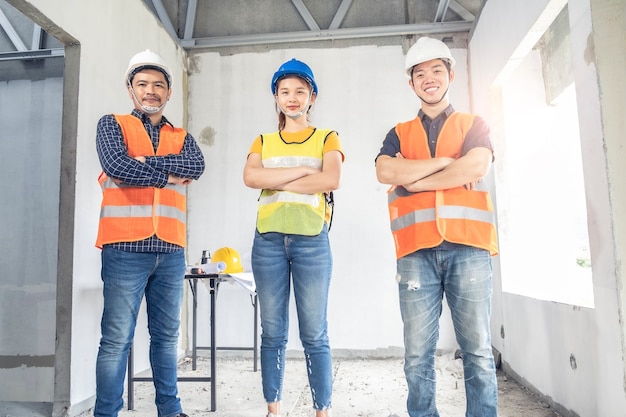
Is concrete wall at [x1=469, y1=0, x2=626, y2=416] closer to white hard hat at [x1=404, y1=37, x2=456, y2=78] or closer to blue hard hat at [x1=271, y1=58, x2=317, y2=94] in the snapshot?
white hard hat at [x1=404, y1=37, x2=456, y2=78]

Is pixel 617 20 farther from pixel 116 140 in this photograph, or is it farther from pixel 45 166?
→ pixel 45 166

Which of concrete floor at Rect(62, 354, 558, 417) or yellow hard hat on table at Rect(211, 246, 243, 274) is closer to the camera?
concrete floor at Rect(62, 354, 558, 417)

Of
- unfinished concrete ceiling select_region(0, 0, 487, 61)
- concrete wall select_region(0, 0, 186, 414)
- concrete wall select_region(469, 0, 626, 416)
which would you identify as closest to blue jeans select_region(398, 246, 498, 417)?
concrete wall select_region(469, 0, 626, 416)

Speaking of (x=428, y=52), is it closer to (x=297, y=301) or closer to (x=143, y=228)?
(x=297, y=301)

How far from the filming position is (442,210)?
175 cm

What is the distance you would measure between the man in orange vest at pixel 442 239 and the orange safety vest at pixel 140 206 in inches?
35.9

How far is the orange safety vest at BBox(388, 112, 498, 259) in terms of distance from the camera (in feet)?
5.63

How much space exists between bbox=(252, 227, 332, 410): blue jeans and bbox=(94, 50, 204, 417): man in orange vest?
1.40 feet

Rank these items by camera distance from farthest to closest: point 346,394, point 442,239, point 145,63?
point 346,394 → point 145,63 → point 442,239

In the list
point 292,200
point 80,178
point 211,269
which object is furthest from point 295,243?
point 80,178

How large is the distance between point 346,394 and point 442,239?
1672 millimetres

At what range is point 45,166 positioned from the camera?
12.8 feet

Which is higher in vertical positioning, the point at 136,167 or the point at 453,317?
the point at 136,167

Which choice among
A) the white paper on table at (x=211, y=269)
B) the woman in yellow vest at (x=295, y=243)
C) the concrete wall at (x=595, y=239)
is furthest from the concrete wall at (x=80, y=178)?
the concrete wall at (x=595, y=239)
